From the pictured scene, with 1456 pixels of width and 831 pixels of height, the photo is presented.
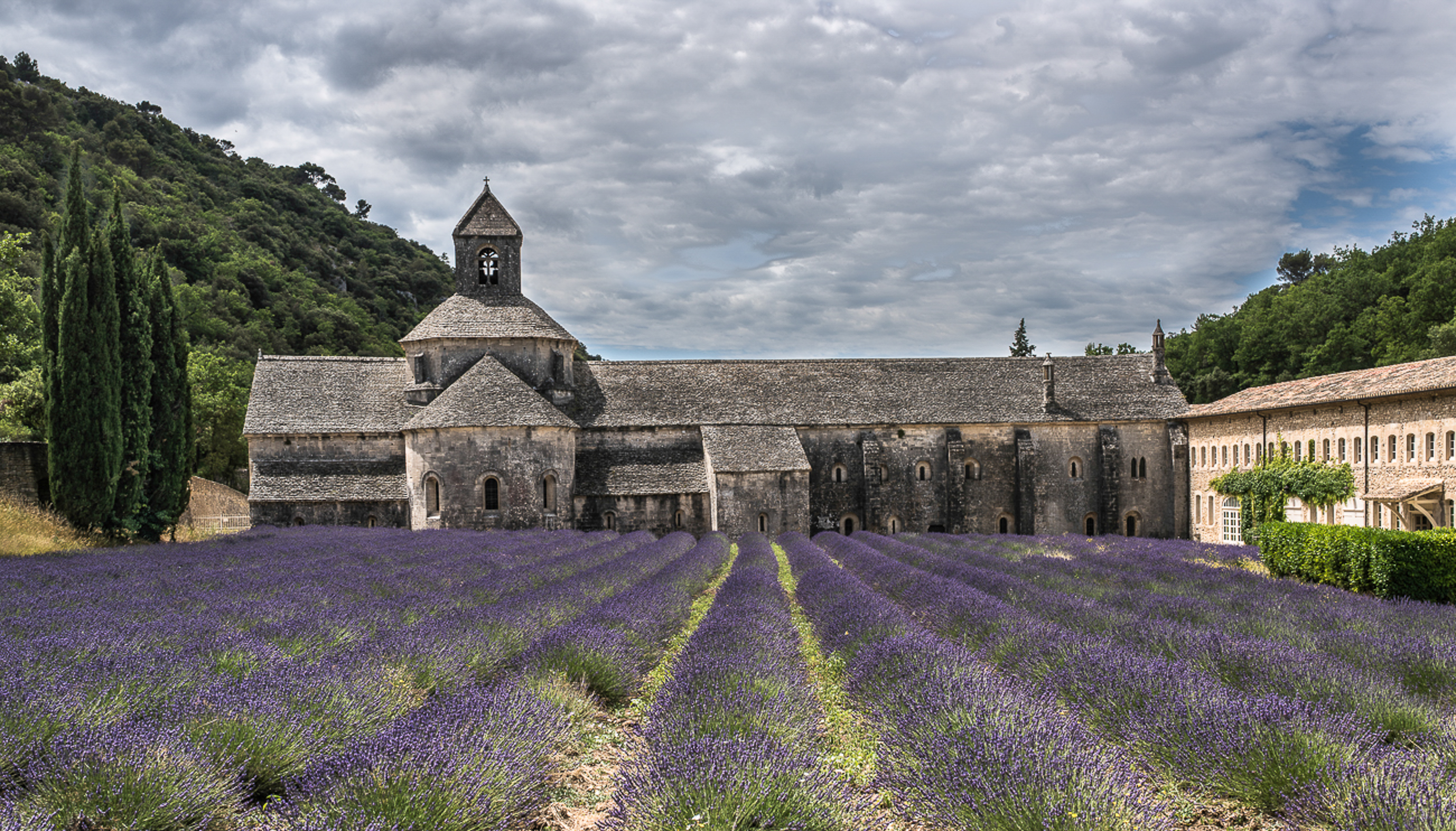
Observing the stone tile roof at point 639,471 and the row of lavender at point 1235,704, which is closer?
the row of lavender at point 1235,704

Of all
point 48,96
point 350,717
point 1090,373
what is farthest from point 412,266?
point 350,717

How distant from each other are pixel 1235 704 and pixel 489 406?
1045 inches

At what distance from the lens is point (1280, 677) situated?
6590 millimetres

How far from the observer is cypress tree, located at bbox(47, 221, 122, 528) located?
17.9 m

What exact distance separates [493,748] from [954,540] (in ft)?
76.0

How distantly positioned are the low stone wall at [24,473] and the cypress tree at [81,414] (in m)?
0.86

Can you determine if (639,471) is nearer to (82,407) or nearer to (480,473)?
(480,473)

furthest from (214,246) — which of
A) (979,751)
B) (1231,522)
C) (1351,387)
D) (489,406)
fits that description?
(979,751)

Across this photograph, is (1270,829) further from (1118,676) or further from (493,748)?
(493,748)

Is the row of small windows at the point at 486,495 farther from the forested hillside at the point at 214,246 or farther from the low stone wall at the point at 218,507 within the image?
the forested hillside at the point at 214,246

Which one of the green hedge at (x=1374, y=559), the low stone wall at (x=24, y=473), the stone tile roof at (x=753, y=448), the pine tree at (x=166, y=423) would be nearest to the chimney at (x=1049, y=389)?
the stone tile roof at (x=753, y=448)

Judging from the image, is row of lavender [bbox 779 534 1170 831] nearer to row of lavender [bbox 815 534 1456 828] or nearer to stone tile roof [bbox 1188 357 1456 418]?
row of lavender [bbox 815 534 1456 828]

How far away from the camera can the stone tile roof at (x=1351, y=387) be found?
21141 millimetres

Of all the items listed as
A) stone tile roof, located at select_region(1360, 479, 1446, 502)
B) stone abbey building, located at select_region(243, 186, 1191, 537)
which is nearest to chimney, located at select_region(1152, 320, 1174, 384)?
stone abbey building, located at select_region(243, 186, 1191, 537)
